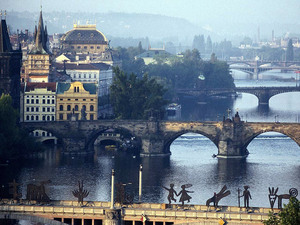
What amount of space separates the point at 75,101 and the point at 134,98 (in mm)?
9350

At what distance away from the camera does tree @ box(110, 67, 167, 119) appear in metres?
180

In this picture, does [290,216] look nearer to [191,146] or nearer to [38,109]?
[191,146]

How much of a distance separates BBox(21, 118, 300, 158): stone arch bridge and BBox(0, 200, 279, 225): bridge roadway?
5956 centimetres

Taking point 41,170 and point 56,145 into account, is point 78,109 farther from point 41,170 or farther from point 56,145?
point 41,170

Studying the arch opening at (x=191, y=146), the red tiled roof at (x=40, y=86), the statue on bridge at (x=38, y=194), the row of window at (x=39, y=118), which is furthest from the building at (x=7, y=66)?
the statue on bridge at (x=38, y=194)

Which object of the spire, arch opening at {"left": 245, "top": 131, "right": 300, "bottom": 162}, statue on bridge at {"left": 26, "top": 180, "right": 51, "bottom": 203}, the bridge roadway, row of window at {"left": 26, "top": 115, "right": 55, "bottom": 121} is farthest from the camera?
row of window at {"left": 26, "top": 115, "right": 55, "bottom": 121}

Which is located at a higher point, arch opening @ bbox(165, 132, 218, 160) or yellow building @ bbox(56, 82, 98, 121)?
yellow building @ bbox(56, 82, 98, 121)

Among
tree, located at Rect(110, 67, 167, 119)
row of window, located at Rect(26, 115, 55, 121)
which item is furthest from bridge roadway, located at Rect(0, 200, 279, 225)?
row of window, located at Rect(26, 115, 55, 121)

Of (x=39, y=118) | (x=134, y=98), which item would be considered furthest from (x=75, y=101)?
(x=134, y=98)

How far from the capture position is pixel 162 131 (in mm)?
169500

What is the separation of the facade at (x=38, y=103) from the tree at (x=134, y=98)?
32.9ft

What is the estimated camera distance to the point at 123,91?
183 metres

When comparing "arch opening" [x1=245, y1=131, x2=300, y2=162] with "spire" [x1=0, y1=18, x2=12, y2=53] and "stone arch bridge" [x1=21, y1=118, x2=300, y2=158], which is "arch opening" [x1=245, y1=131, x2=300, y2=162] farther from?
"spire" [x1=0, y1=18, x2=12, y2=53]

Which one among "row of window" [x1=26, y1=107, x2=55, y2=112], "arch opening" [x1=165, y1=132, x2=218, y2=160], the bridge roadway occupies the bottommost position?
the bridge roadway
